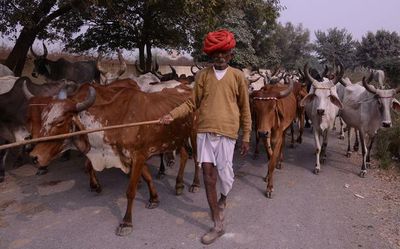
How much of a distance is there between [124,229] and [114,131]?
45.1 inches

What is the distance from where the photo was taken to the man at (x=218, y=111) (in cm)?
405

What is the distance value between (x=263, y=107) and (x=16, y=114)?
401 cm

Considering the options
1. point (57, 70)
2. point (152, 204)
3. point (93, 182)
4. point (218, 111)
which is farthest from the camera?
point (57, 70)

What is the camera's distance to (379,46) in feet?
116

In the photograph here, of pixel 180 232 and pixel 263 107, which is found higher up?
pixel 263 107

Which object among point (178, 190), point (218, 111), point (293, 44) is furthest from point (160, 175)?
point (293, 44)

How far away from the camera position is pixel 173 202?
5.47 meters

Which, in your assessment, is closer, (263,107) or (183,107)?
(183,107)

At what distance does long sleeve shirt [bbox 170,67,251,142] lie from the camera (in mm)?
4082

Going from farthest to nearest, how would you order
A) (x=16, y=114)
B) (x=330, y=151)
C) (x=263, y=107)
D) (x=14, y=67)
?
(x=14, y=67), (x=330, y=151), (x=16, y=114), (x=263, y=107)

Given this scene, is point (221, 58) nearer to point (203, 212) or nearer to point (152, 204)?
point (203, 212)

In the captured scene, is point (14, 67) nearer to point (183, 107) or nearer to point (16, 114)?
point (16, 114)

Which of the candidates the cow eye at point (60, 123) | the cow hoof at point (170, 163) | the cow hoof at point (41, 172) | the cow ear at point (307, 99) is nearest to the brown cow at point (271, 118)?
the cow ear at point (307, 99)

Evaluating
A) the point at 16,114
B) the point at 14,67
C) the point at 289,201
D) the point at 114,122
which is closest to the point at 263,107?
the point at 289,201
